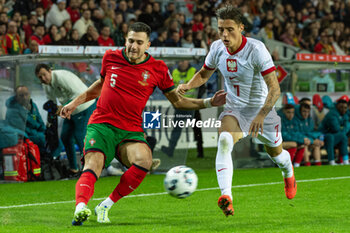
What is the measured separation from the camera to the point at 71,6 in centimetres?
1557

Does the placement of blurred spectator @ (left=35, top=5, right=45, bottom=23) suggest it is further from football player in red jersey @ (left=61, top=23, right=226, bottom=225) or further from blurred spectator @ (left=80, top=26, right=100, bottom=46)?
football player in red jersey @ (left=61, top=23, right=226, bottom=225)

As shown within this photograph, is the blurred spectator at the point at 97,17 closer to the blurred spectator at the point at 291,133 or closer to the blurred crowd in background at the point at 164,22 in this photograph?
the blurred crowd in background at the point at 164,22

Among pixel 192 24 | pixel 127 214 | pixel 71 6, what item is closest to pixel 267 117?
pixel 127 214

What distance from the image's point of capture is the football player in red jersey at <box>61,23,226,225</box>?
6.17 meters

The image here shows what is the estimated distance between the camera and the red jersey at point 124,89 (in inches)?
249

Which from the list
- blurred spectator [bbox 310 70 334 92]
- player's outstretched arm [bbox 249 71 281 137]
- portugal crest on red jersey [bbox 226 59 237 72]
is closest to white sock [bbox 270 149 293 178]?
player's outstretched arm [bbox 249 71 281 137]

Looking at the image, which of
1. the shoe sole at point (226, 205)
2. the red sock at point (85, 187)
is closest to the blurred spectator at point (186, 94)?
the shoe sole at point (226, 205)

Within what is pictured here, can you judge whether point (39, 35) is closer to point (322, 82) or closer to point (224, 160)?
point (322, 82)

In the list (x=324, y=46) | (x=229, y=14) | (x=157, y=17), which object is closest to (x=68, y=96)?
(x=229, y=14)

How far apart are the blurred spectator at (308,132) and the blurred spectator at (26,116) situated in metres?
5.40

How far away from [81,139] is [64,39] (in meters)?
3.44

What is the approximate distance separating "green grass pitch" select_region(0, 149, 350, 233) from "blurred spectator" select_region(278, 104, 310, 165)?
1745mm

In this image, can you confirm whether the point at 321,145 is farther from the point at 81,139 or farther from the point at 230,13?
the point at 230,13

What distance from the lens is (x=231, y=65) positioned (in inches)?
268
